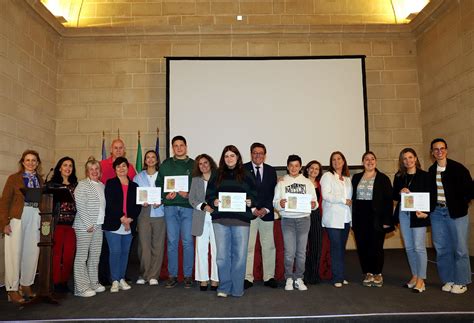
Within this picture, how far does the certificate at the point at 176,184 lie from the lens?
4605 millimetres

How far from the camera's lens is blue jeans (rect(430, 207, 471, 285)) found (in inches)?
165

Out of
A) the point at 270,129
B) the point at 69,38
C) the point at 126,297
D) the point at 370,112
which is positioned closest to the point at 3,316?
the point at 126,297

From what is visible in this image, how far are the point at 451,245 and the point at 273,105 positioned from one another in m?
4.16

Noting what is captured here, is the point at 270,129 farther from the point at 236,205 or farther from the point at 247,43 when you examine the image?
the point at 236,205

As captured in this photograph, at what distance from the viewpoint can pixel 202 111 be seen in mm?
7539

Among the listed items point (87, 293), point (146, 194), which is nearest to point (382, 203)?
point (146, 194)

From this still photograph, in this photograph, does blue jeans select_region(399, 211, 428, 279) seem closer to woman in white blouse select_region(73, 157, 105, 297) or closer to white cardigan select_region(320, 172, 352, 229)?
white cardigan select_region(320, 172, 352, 229)

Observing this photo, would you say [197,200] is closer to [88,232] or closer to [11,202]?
[88,232]

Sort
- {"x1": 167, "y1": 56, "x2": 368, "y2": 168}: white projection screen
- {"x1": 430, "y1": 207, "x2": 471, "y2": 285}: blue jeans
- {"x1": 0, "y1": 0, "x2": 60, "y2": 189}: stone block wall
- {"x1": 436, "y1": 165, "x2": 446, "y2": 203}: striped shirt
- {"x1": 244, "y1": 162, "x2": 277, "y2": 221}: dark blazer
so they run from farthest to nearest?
{"x1": 167, "y1": 56, "x2": 368, "y2": 168}: white projection screen → {"x1": 0, "y1": 0, "x2": 60, "y2": 189}: stone block wall → {"x1": 244, "y1": 162, "x2": 277, "y2": 221}: dark blazer → {"x1": 436, "y1": 165, "x2": 446, "y2": 203}: striped shirt → {"x1": 430, "y1": 207, "x2": 471, "y2": 285}: blue jeans

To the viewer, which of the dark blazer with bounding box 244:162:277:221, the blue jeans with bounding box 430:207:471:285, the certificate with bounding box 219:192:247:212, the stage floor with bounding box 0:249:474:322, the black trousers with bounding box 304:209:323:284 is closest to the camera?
the stage floor with bounding box 0:249:474:322

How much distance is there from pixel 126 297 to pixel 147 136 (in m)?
4.18

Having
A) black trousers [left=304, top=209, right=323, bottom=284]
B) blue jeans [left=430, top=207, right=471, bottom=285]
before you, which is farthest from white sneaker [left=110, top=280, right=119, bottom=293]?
blue jeans [left=430, top=207, right=471, bottom=285]

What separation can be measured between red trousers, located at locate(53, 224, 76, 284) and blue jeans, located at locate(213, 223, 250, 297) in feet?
5.47

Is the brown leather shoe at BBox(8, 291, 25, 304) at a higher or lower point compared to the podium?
lower
